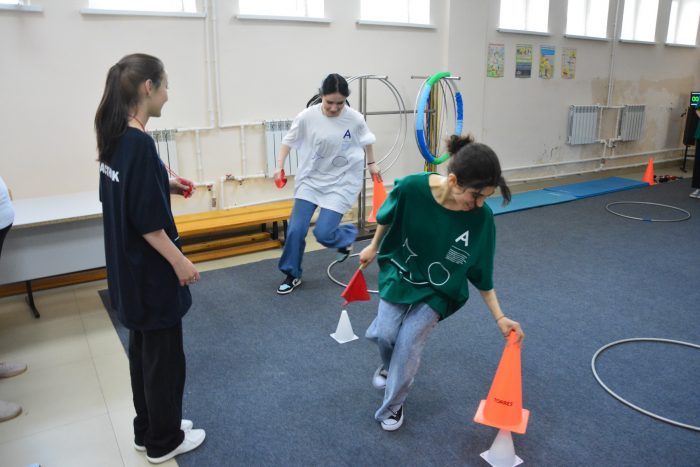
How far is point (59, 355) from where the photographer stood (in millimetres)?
2994

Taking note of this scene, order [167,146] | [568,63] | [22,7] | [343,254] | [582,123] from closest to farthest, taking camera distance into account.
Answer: [22,7], [343,254], [167,146], [568,63], [582,123]

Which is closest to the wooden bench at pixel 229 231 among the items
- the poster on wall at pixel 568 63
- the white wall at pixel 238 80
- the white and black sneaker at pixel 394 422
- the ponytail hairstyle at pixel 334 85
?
the white wall at pixel 238 80

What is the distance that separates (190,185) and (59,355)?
4.85ft

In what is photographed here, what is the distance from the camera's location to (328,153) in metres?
3.74

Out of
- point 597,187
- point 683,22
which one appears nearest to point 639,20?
point 683,22

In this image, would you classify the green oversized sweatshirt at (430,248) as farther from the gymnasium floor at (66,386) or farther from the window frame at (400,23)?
the window frame at (400,23)

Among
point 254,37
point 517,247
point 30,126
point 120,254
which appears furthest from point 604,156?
point 120,254

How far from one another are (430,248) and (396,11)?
4455 millimetres

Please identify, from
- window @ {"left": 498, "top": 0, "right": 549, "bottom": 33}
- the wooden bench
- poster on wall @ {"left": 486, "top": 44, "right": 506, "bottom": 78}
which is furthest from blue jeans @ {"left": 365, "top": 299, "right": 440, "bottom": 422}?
window @ {"left": 498, "top": 0, "right": 549, "bottom": 33}

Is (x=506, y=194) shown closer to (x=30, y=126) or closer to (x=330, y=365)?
(x=330, y=365)

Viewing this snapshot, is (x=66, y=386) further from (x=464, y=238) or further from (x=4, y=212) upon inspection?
(x=464, y=238)

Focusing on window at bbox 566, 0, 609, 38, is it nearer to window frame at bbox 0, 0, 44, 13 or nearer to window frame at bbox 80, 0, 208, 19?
window frame at bbox 80, 0, 208, 19

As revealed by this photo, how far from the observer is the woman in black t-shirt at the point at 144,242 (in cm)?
165

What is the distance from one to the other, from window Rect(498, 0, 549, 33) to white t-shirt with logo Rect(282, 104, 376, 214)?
12.7ft
